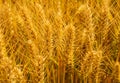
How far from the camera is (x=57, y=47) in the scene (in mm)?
1346

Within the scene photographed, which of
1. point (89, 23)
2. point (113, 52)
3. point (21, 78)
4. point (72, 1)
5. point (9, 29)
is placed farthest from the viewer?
point (72, 1)

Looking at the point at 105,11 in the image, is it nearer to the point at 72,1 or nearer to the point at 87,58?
the point at 87,58

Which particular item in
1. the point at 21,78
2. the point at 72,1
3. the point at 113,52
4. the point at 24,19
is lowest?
the point at 21,78

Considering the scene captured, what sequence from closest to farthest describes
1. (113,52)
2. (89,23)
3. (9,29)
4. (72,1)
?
(89,23)
(9,29)
(113,52)
(72,1)

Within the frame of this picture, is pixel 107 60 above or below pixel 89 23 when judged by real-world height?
below

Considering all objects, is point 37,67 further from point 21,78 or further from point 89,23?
point 89,23

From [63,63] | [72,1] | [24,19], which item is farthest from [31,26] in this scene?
[72,1]

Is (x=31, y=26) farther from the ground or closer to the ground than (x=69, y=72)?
farther from the ground

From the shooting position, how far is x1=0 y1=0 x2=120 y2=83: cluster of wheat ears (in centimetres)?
114

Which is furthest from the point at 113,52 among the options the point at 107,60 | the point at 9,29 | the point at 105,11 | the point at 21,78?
the point at 21,78

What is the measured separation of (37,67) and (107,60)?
1.80 ft

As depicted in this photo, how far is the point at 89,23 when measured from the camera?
53.1 inches

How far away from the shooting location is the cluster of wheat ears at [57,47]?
3.73 feet

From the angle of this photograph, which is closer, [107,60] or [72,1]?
[107,60]
